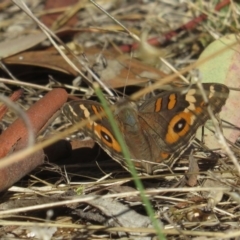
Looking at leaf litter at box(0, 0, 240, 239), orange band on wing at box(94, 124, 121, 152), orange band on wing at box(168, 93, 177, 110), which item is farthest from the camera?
orange band on wing at box(168, 93, 177, 110)

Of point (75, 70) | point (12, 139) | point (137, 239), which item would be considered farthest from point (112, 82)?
point (137, 239)

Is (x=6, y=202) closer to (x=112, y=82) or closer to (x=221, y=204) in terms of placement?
(x=221, y=204)

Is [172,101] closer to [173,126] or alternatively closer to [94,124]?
[173,126]

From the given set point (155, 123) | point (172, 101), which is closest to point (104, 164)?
point (155, 123)

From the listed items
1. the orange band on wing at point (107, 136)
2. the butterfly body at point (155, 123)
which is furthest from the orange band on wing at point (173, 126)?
the orange band on wing at point (107, 136)

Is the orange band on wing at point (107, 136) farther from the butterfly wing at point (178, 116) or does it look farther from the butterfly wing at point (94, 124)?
the butterfly wing at point (178, 116)

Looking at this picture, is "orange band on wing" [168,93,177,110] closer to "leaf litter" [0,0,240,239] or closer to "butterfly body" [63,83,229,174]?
"butterfly body" [63,83,229,174]

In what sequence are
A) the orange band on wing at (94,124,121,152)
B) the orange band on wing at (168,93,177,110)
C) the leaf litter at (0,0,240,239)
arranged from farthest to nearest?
the orange band on wing at (168,93,177,110) → the orange band on wing at (94,124,121,152) → the leaf litter at (0,0,240,239)

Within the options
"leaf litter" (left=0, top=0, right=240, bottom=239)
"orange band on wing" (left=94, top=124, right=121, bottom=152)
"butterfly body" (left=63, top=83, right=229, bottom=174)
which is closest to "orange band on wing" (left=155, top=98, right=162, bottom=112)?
"butterfly body" (left=63, top=83, right=229, bottom=174)

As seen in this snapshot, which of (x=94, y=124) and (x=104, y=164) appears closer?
(x=94, y=124)
